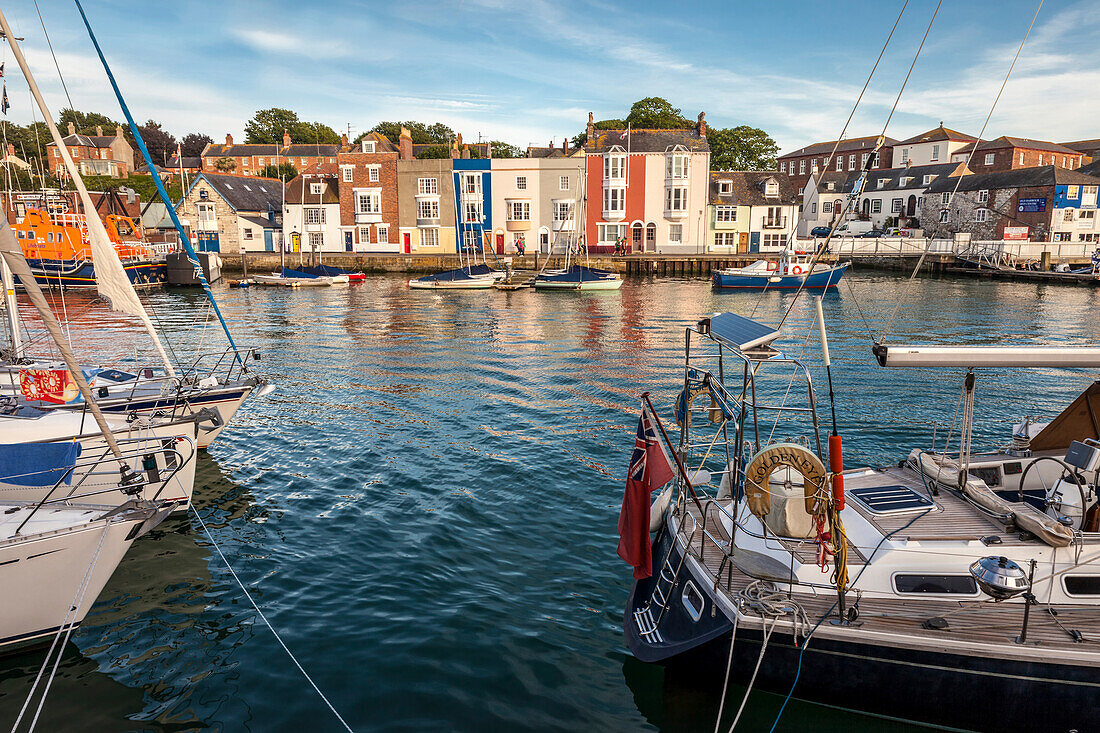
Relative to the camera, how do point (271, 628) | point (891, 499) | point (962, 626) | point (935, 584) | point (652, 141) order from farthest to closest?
point (652, 141), point (271, 628), point (891, 499), point (935, 584), point (962, 626)

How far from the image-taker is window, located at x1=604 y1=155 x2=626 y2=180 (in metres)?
66.1

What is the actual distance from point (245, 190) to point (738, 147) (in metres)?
67.3

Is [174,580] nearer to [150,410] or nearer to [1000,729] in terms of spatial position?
[150,410]

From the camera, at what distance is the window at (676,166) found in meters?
65.4

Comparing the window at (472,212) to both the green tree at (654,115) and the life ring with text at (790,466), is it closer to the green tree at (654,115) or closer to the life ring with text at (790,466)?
the green tree at (654,115)

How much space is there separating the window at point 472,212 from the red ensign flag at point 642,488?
209 ft

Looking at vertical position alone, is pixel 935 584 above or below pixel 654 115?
below

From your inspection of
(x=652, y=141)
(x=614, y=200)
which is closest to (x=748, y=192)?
(x=652, y=141)

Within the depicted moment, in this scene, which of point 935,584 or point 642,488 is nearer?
point 935,584

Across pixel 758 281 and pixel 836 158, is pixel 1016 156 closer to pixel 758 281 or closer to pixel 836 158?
pixel 836 158

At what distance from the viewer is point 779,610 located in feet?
24.3

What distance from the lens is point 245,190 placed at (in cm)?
7488

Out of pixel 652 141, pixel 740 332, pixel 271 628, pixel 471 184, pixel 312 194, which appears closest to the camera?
pixel 740 332

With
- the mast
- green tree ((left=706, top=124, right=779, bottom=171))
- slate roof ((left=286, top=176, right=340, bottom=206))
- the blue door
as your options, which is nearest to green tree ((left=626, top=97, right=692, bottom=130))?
green tree ((left=706, top=124, right=779, bottom=171))
